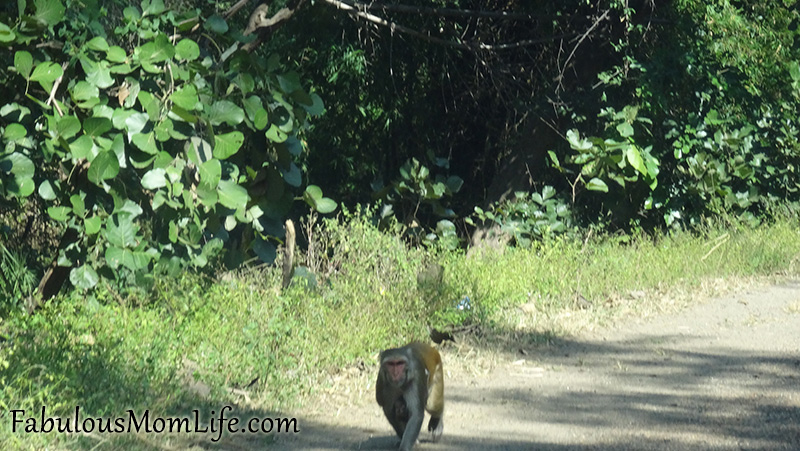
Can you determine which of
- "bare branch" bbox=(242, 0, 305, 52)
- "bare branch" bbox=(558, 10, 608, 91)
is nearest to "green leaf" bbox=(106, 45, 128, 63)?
"bare branch" bbox=(242, 0, 305, 52)

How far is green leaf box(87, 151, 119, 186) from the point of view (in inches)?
230

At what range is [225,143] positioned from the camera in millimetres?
6176

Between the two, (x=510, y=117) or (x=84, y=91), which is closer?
(x=84, y=91)

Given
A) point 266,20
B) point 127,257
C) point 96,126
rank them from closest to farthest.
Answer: point 96,126
point 127,257
point 266,20

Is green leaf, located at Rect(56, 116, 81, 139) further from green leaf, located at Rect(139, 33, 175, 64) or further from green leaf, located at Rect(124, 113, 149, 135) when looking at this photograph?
green leaf, located at Rect(139, 33, 175, 64)

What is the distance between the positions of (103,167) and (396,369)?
83.3 inches

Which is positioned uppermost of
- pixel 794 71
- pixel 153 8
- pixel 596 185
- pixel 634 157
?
pixel 794 71

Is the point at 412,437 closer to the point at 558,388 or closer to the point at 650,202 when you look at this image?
the point at 558,388

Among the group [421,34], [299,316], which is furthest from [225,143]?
[421,34]

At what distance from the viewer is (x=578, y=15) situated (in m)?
11.3

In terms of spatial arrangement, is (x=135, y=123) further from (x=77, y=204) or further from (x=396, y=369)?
(x=396, y=369)

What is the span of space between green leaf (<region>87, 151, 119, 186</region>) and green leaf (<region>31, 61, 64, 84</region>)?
0.57 m

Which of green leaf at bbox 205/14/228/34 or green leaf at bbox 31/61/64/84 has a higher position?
green leaf at bbox 205/14/228/34

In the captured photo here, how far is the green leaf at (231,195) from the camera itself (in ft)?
20.0
